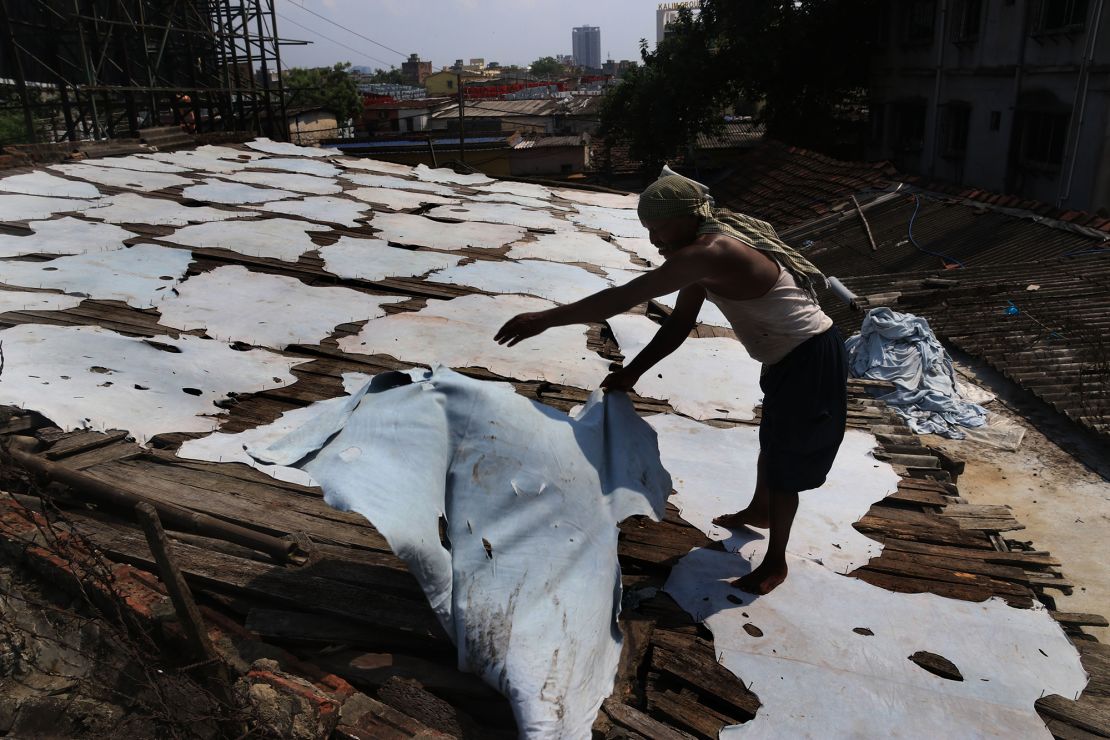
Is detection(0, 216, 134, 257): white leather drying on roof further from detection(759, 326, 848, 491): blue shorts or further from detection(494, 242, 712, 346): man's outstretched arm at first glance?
detection(759, 326, 848, 491): blue shorts

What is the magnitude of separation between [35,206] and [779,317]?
260 inches

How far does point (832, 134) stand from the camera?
78.2 feet

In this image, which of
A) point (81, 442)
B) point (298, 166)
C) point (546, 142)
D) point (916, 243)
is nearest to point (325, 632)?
point (81, 442)

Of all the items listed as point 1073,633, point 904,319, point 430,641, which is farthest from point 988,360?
point 430,641

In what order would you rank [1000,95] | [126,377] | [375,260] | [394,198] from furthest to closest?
[1000,95]
[394,198]
[375,260]
[126,377]

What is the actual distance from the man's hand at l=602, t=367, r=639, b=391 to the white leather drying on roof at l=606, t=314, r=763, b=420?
1.37 m

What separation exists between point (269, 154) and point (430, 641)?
35.5 ft

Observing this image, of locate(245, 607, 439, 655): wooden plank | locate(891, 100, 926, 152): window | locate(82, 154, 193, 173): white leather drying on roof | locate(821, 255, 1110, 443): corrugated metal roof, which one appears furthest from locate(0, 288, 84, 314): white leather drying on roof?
locate(891, 100, 926, 152): window

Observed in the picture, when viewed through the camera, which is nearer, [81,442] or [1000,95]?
[81,442]

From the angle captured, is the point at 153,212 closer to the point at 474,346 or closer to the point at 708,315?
the point at 474,346

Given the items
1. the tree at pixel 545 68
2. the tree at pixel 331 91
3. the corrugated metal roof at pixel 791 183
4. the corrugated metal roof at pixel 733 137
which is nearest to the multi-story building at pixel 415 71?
the tree at pixel 545 68

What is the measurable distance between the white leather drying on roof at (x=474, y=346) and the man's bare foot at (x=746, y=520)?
1288 mm

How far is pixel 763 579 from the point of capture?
2693 millimetres

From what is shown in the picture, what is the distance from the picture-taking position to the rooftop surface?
2201mm
